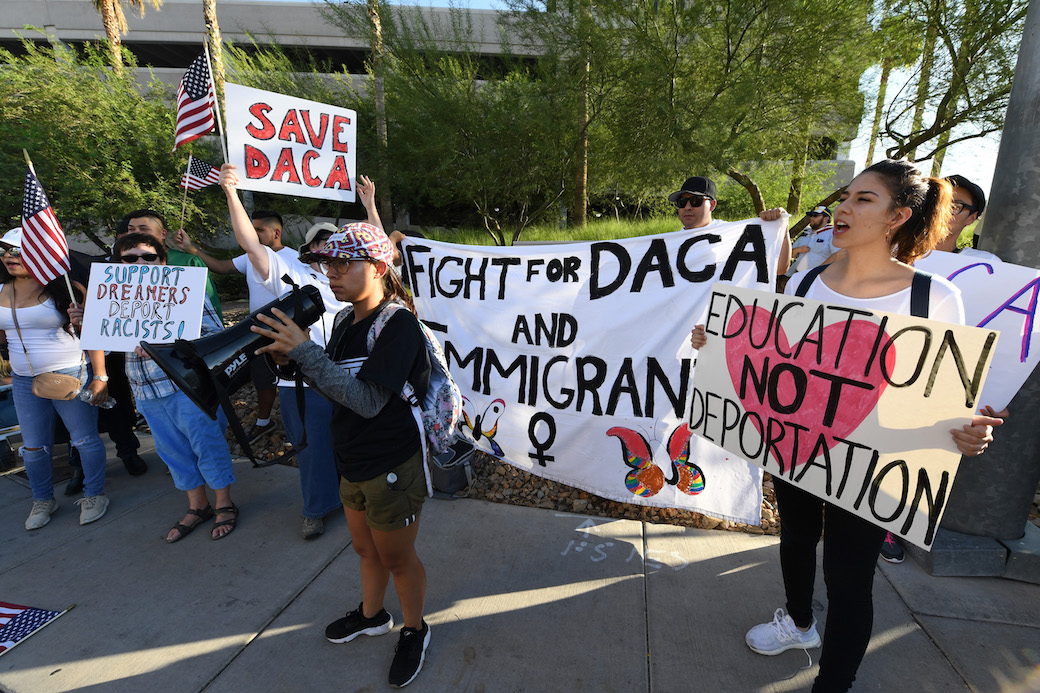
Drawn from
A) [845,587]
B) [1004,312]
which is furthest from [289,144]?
[1004,312]

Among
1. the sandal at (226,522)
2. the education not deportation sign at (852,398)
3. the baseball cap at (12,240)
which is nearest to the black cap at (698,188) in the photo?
the education not deportation sign at (852,398)

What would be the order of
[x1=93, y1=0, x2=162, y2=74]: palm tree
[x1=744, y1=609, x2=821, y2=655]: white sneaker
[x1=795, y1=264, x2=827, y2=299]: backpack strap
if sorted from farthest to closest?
[x1=93, y1=0, x2=162, y2=74]: palm tree < [x1=744, y1=609, x2=821, y2=655]: white sneaker < [x1=795, y1=264, x2=827, y2=299]: backpack strap

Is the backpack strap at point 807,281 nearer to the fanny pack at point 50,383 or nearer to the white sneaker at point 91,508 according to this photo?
the fanny pack at point 50,383

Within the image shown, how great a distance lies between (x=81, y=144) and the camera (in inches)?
372

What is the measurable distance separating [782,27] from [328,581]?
875 centimetres

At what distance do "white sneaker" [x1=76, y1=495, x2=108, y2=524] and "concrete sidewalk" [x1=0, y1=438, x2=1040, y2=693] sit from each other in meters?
0.08

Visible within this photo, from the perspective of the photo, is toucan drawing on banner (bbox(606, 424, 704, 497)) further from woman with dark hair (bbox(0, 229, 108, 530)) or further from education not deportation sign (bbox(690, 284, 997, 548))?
woman with dark hair (bbox(0, 229, 108, 530))

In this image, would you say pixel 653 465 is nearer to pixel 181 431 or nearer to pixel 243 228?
pixel 243 228

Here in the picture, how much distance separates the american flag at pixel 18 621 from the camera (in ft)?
8.12

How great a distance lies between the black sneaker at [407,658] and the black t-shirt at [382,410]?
757 mm

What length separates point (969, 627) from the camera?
2354mm

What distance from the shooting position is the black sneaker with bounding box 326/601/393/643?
2.36 m

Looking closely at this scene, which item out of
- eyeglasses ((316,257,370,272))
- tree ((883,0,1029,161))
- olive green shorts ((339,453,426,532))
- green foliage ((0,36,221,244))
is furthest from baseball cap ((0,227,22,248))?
tree ((883,0,1029,161))

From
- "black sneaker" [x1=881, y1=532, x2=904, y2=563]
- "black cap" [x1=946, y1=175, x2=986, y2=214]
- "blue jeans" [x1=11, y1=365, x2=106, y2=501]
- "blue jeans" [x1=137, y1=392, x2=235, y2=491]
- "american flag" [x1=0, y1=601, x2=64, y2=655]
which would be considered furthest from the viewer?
"blue jeans" [x1=11, y1=365, x2=106, y2=501]
